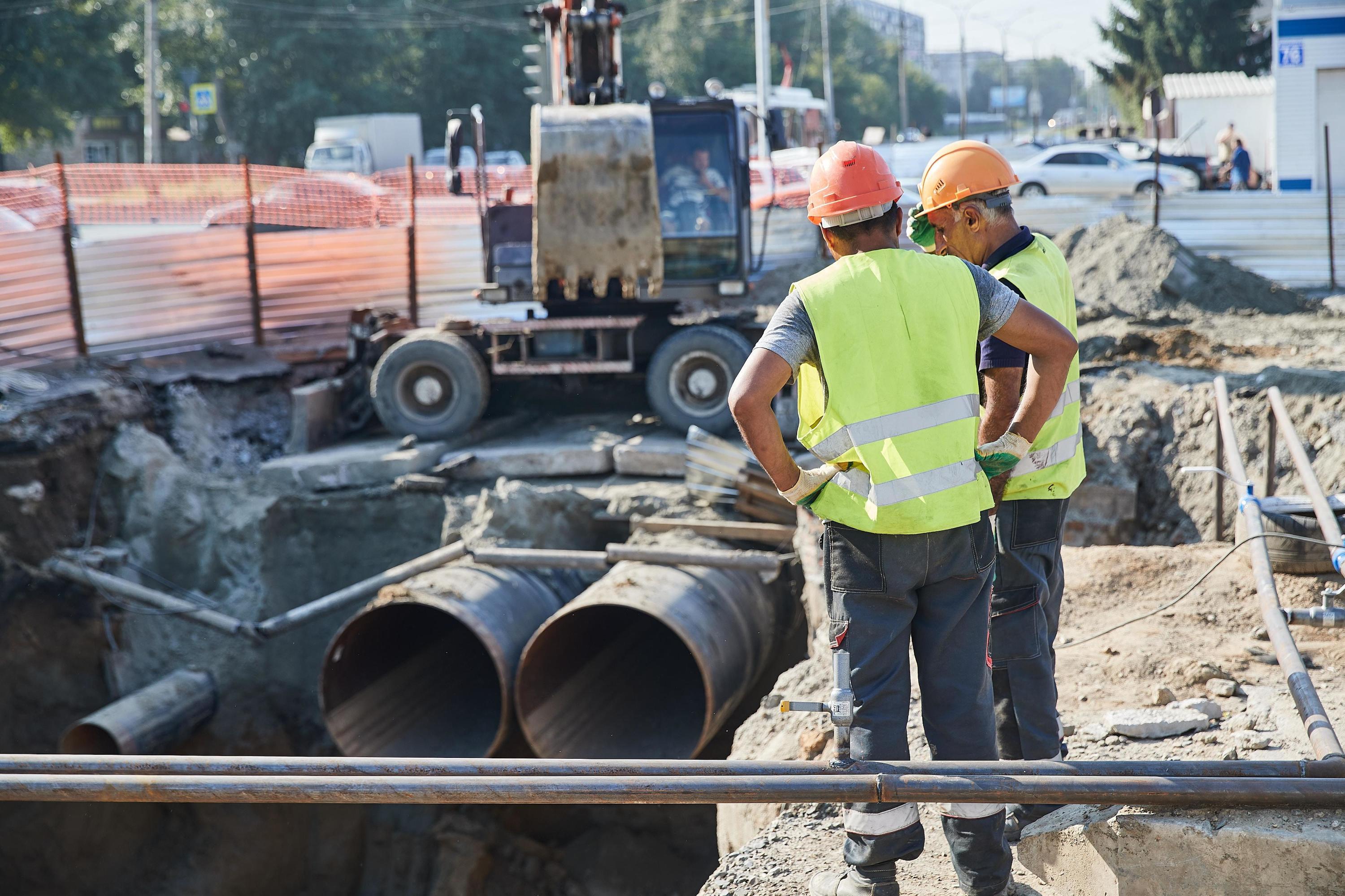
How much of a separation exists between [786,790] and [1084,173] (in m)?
23.2

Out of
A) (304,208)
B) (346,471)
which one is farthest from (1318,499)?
(304,208)

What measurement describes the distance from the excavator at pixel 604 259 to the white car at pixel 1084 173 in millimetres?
14957

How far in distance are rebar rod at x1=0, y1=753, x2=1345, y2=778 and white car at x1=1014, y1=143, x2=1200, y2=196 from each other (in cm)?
2172

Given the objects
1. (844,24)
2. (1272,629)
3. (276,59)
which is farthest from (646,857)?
(844,24)

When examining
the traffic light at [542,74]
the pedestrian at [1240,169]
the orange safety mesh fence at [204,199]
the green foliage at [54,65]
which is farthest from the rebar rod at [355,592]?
the green foliage at [54,65]

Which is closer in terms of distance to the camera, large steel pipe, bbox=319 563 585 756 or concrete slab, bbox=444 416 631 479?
large steel pipe, bbox=319 563 585 756

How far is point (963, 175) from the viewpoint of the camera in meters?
3.53

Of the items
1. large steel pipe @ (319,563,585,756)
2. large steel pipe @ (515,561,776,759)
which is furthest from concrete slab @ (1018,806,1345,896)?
large steel pipe @ (319,563,585,756)

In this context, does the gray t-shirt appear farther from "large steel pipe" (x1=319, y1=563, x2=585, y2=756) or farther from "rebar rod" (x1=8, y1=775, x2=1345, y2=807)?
"large steel pipe" (x1=319, y1=563, x2=585, y2=756)

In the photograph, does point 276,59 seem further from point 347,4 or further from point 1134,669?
point 1134,669

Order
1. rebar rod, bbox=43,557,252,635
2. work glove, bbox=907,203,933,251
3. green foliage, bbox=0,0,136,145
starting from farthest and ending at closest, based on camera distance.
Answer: green foliage, bbox=0,0,136,145, rebar rod, bbox=43,557,252,635, work glove, bbox=907,203,933,251

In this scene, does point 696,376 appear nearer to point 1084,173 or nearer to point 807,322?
point 807,322

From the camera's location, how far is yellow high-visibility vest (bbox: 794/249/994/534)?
2.93 m

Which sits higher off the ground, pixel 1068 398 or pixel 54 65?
pixel 54 65
